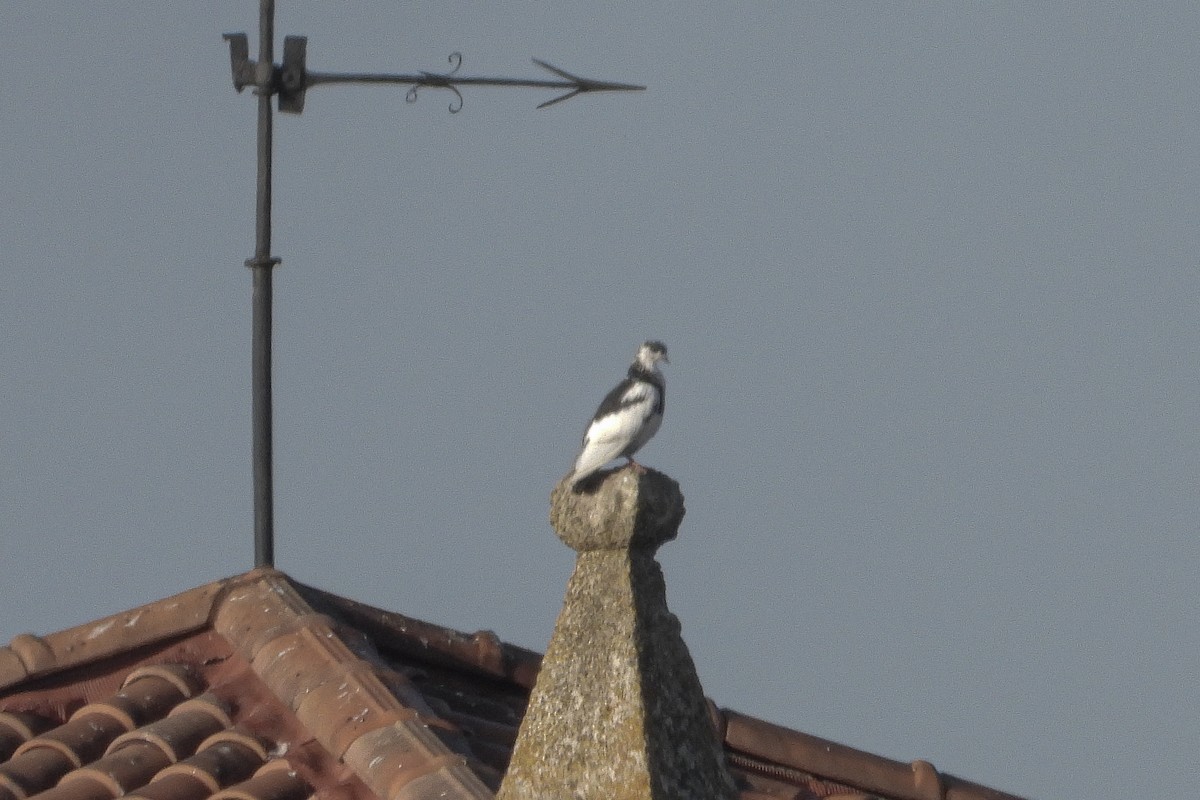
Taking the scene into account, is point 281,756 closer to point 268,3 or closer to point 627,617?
point 627,617

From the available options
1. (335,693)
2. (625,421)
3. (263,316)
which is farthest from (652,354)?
(335,693)

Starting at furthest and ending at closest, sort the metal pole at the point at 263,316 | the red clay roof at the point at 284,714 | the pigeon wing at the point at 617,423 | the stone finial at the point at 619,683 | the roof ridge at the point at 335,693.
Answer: the metal pole at the point at 263,316 → the pigeon wing at the point at 617,423 → the red clay roof at the point at 284,714 → the roof ridge at the point at 335,693 → the stone finial at the point at 619,683

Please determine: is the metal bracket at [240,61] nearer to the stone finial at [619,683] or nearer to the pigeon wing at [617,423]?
the pigeon wing at [617,423]

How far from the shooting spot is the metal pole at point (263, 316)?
7.25 meters

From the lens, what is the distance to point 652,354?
7.95m

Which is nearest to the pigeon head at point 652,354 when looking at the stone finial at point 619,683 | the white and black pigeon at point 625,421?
the white and black pigeon at point 625,421

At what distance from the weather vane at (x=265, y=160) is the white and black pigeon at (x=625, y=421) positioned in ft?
3.85

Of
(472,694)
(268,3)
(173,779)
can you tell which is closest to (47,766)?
(173,779)

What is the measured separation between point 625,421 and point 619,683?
6.76 feet

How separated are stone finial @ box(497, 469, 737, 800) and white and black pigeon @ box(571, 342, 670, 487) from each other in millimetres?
1100

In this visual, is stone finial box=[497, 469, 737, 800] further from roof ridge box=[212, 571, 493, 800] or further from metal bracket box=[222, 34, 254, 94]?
metal bracket box=[222, 34, 254, 94]

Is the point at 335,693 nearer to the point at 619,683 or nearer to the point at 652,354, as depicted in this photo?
the point at 619,683

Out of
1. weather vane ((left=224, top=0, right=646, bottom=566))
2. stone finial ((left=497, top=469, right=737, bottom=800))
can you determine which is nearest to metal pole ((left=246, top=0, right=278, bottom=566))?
weather vane ((left=224, top=0, right=646, bottom=566))

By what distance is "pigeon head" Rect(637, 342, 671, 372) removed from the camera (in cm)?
787
